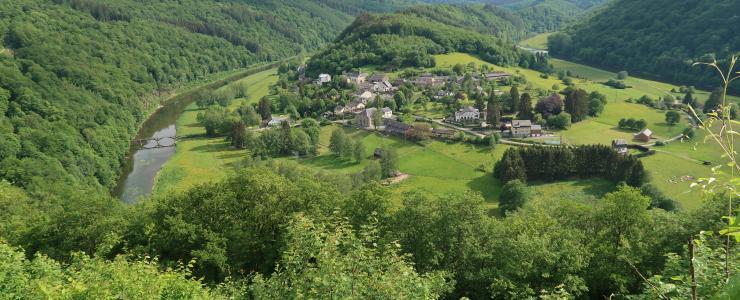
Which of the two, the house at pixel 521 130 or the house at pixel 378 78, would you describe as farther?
the house at pixel 378 78

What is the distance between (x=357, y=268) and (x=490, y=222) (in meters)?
12.5

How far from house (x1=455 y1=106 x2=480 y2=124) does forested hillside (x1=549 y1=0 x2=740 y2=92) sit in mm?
55039

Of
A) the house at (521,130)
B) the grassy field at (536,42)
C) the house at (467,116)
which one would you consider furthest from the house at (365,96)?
the grassy field at (536,42)

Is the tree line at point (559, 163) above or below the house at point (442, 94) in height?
below

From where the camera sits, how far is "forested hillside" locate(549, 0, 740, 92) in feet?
354

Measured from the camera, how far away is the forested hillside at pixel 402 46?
4646 inches

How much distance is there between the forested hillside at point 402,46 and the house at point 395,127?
44813 mm

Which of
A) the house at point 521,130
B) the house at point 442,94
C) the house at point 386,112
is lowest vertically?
the house at point 521,130

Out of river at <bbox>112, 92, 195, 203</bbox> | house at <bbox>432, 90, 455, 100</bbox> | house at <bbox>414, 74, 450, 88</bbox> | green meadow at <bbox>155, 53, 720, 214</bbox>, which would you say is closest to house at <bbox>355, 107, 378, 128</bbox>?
green meadow at <bbox>155, 53, 720, 214</bbox>

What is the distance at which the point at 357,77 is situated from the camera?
106188mm

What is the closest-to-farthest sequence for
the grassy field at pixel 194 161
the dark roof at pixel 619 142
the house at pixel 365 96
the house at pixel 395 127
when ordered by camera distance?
the grassy field at pixel 194 161 < the dark roof at pixel 619 142 < the house at pixel 395 127 < the house at pixel 365 96

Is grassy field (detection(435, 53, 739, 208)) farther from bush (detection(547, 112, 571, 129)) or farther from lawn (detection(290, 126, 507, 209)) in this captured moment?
lawn (detection(290, 126, 507, 209))

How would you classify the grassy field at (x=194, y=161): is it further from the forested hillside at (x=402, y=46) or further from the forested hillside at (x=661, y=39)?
the forested hillside at (x=661, y=39)

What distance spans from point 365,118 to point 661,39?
89482 mm
